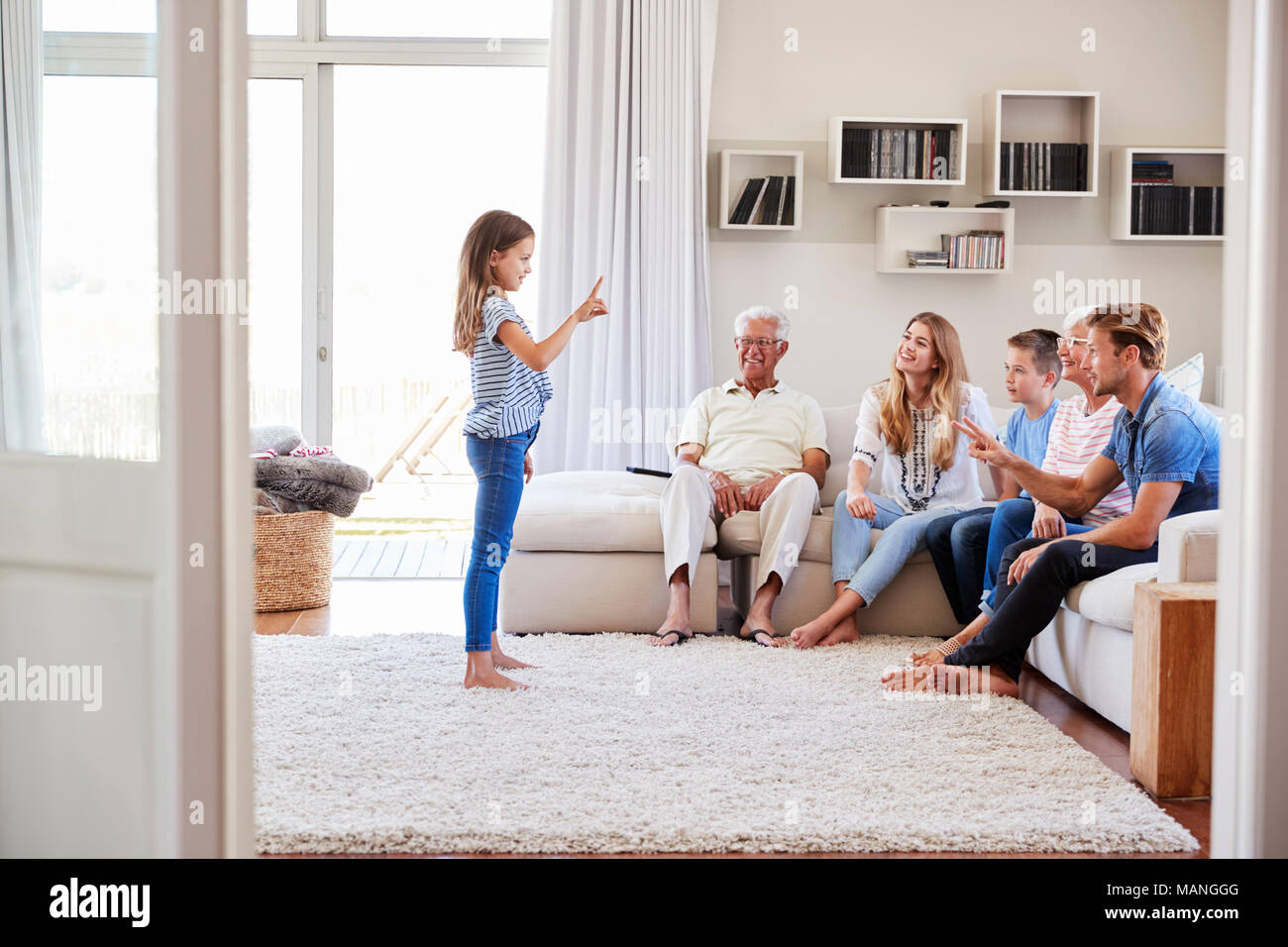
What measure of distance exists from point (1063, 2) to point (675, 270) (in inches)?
82.0

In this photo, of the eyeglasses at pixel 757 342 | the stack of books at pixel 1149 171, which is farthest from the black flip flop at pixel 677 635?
the stack of books at pixel 1149 171

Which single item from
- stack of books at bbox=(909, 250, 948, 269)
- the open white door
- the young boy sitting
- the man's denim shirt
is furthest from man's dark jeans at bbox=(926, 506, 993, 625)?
the open white door

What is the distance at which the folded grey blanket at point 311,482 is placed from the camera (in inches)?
160

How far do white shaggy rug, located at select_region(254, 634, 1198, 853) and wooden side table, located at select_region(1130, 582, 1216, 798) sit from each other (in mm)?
98

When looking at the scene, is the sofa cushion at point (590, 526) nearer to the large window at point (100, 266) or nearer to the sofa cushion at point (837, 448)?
the sofa cushion at point (837, 448)

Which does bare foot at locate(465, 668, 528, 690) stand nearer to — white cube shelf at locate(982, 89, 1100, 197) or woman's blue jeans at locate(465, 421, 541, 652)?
woman's blue jeans at locate(465, 421, 541, 652)

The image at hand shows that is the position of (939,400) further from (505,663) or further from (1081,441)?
(505,663)

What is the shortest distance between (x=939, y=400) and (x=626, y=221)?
1.92 metres

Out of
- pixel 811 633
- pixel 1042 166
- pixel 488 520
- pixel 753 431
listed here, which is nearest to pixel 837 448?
pixel 753 431

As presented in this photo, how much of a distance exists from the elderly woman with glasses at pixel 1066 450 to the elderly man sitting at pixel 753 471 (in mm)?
561

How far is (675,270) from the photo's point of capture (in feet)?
16.6

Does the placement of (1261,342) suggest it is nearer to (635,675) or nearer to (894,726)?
Answer: (894,726)

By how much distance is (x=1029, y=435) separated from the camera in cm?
353
